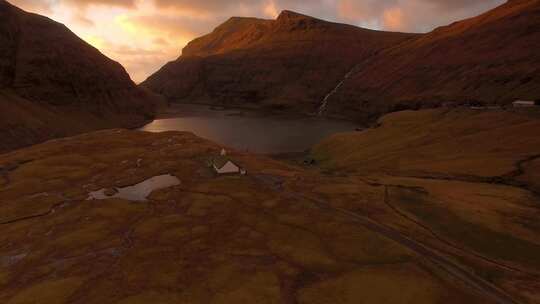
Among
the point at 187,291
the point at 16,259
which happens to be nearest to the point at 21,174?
the point at 16,259

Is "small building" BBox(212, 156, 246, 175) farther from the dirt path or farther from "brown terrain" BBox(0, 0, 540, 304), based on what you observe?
the dirt path

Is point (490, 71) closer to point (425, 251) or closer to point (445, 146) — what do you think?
point (445, 146)

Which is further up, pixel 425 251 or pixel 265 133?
pixel 265 133

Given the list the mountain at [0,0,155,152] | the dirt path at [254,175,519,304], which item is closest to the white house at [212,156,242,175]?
the dirt path at [254,175,519,304]

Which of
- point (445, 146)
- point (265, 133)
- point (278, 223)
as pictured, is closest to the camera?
point (278, 223)

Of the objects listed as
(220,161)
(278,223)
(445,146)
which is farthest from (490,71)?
(278,223)

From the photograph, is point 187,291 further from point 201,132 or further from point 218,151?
point 201,132
